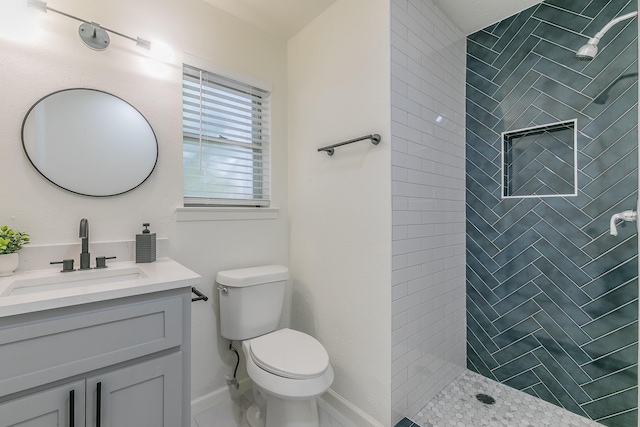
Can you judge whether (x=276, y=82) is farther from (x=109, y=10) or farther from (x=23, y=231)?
(x=23, y=231)

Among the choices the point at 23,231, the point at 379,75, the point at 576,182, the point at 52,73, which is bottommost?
the point at 23,231

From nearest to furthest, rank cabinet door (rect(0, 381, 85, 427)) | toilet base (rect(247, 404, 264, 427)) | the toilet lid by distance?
cabinet door (rect(0, 381, 85, 427)) → the toilet lid → toilet base (rect(247, 404, 264, 427))

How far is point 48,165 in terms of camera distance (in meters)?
1.29

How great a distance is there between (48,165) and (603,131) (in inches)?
109

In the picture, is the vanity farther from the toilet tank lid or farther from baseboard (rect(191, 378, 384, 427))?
baseboard (rect(191, 378, 384, 427))

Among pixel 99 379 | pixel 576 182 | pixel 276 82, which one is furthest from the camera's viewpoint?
pixel 276 82

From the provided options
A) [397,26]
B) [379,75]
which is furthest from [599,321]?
[397,26]

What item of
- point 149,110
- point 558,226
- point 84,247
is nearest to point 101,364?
point 84,247

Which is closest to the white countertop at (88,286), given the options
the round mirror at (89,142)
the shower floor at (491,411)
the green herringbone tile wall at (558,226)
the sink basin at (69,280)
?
the sink basin at (69,280)

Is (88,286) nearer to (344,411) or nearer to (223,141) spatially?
(223,141)

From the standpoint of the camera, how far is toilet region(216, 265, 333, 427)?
4.33ft

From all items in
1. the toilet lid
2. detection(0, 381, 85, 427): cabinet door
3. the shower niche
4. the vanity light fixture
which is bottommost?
the toilet lid

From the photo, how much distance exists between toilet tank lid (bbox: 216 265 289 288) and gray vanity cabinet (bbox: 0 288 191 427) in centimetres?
52

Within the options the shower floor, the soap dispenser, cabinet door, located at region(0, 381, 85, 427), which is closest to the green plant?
the soap dispenser
